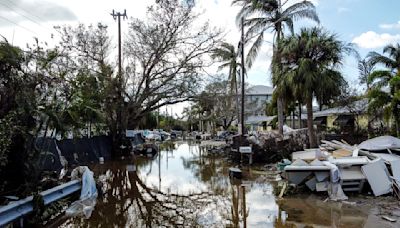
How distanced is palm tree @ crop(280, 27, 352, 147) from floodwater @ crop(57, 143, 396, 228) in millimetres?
5023

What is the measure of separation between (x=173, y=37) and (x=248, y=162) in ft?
37.0

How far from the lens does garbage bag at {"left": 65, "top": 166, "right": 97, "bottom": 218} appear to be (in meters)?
8.74

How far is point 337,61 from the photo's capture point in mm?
16594

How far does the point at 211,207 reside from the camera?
9305mm

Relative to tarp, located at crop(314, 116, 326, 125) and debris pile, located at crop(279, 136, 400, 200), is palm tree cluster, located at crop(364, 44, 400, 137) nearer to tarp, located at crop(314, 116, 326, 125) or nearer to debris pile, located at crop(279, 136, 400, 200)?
debris pile, located at crop(279, 136, 400, 200)

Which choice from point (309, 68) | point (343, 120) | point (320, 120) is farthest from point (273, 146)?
point (320, 120)

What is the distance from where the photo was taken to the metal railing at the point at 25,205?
21.5 feet

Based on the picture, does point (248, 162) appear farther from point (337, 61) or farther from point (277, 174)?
point (337, 61)

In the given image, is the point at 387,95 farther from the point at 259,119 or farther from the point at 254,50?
the point at 259,119

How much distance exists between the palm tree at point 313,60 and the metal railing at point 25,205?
1111 cm

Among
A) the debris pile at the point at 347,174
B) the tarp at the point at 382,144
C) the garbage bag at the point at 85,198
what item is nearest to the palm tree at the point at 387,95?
the tarp at the point at 382,144

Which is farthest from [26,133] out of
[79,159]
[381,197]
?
[79,159]

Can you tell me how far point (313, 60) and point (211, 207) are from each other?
1009 centimetres

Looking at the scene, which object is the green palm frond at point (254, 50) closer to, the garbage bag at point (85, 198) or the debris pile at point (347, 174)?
the debris pile at point (347, 174)
